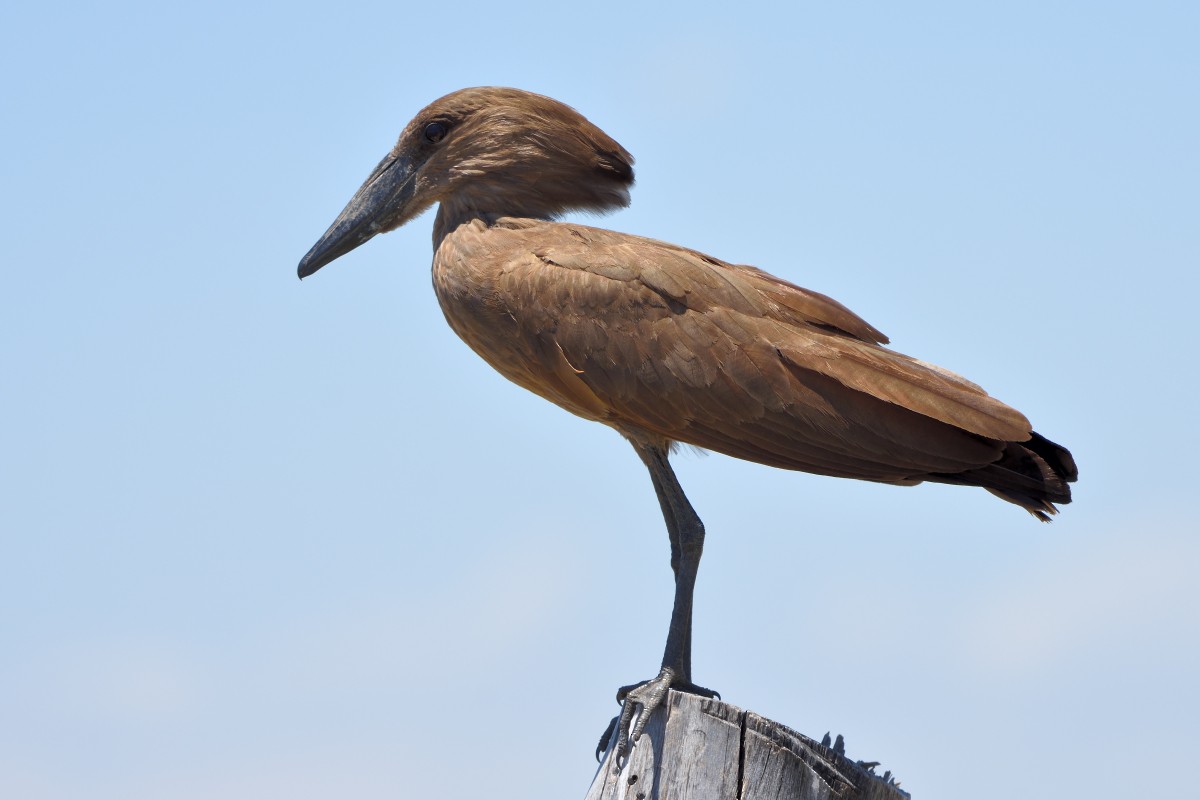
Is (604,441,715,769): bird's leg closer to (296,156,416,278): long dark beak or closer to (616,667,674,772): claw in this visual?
(616,667,674,772): claw

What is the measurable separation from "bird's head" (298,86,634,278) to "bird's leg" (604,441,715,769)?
54.6 inches

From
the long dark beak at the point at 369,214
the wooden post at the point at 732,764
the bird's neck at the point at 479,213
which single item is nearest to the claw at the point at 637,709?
the wooden post at the point at 732,764

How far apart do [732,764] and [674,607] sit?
1.20 meters

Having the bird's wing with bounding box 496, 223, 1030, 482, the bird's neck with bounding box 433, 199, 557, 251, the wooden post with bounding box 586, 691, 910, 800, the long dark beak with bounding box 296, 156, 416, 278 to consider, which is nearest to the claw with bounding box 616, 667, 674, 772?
the wooden post with bounding box 586, 691, 910, 800

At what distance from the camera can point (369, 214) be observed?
22.5ft

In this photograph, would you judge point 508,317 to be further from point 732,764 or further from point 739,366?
point 732,764

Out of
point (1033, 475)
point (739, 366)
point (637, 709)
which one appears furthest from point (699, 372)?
point (637, 709)

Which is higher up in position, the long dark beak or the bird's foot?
the long dark beak

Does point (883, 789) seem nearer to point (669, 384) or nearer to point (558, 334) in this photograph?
point (669, 384)

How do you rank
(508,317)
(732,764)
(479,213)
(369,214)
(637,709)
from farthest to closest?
(369,214), (479,213), (508,317), (637,709), (732,764)

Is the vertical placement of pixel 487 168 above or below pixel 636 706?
above

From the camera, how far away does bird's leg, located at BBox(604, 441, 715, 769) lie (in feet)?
15.5

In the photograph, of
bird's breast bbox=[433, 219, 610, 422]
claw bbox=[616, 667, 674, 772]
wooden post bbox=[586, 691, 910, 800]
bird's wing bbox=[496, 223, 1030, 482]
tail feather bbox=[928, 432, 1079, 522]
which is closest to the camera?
wooden post bbox=[586, 691, 910, 800]

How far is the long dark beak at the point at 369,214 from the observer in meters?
6.83
